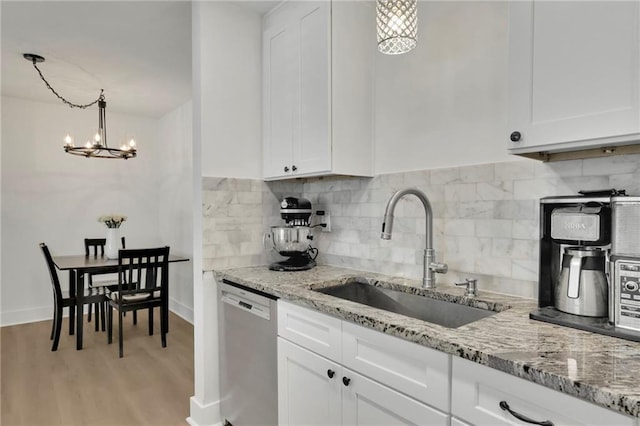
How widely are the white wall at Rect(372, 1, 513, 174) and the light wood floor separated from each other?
212 cm

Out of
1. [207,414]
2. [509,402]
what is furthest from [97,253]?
[509,402]

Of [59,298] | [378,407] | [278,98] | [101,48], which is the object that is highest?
[101,48]

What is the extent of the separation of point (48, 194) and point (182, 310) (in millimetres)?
2093

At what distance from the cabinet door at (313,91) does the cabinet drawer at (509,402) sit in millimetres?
1273

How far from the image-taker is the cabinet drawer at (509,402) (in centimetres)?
81

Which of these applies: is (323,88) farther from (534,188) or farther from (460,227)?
(534,188)

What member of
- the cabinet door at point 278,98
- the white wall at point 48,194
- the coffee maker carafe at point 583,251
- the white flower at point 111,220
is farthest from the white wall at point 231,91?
the white wall at point 48,194

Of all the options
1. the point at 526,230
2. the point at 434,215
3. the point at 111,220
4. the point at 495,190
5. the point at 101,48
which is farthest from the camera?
the point at 111,220

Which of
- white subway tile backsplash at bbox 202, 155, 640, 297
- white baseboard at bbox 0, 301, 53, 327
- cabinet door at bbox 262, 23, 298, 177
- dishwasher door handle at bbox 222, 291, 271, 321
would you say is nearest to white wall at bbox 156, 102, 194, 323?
white baseboard at bbox 0, 301, 53, 327

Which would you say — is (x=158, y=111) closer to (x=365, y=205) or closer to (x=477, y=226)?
(x=365, y=205)

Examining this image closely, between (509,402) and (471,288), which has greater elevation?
(471,288)

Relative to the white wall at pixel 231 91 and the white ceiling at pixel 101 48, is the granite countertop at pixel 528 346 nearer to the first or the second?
the white wall at pixel 231 91

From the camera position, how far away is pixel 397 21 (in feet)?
4.68

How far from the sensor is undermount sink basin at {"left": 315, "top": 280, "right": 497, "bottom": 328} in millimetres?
1583
